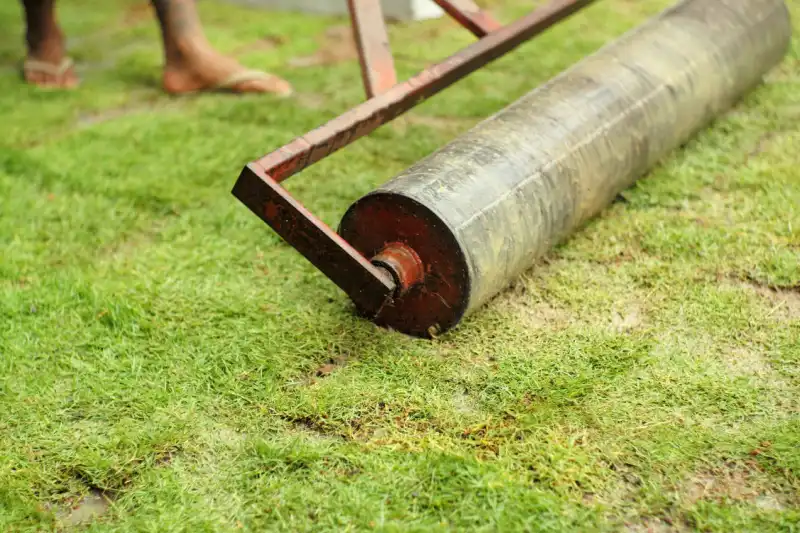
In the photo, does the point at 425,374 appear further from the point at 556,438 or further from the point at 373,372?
the point at 556,438

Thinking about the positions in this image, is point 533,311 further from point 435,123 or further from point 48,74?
point 48,74

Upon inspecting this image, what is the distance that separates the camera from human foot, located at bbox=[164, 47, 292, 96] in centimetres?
393

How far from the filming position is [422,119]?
3.54 m

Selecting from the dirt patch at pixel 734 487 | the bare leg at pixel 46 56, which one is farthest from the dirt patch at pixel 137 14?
the dirt patch at pixel 734 487

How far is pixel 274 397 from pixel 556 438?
694mm

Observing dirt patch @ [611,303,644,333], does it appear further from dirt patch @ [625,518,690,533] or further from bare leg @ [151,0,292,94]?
bare leg @ [151,0,292,94]

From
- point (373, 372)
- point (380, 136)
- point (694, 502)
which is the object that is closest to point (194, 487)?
point (373, 372)

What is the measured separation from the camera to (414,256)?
2127 mm

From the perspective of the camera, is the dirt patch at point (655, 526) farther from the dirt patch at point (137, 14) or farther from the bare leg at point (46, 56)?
the dirt patch at point (137, 14)

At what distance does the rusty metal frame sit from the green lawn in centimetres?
22

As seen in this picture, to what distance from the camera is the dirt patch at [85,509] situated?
1.75m

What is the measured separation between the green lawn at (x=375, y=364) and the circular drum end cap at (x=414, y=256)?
80 millimetres

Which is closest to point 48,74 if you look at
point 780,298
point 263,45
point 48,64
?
point 48,64

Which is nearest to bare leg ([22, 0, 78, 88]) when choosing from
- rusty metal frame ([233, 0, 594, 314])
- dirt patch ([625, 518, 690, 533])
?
rusty metal frame ([233, 0, 594, 314])
